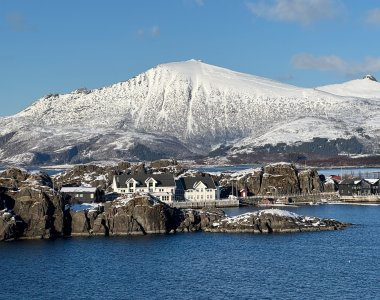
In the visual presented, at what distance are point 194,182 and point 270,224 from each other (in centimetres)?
3553

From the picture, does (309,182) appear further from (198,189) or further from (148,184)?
(148,184)

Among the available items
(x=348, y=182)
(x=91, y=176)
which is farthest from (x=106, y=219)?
Answer: (x=348, y=182)

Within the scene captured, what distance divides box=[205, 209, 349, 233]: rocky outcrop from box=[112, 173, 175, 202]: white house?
27.7 m

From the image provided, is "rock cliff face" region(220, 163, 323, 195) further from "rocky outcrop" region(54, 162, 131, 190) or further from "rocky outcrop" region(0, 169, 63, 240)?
"rocky outcrop" region(0, 169, 63, 240)

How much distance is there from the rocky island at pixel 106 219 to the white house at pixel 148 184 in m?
27.4

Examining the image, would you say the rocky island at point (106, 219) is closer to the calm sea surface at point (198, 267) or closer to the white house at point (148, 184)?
the calm sea surface at point (198, 267)

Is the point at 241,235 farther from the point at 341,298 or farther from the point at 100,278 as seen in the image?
the point at 341,298

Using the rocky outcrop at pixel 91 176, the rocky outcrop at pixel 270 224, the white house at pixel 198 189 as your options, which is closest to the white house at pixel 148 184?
the white house at pixel 198 189

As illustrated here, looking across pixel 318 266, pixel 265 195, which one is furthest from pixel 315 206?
pixel 318 266

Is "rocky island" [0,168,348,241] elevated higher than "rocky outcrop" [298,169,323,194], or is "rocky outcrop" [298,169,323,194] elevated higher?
"rocky outcrop" [298,169,323,194]

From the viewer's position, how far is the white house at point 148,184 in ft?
319

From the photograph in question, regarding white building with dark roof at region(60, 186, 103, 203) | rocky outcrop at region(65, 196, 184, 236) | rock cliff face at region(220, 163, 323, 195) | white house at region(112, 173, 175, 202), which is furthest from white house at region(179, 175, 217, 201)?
rocky outcrop at region(65, 196, 184, 236)

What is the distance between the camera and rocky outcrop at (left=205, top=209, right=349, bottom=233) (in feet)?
222

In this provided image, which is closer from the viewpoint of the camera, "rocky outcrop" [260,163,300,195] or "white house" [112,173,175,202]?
"white house" [112,173,175,202]
